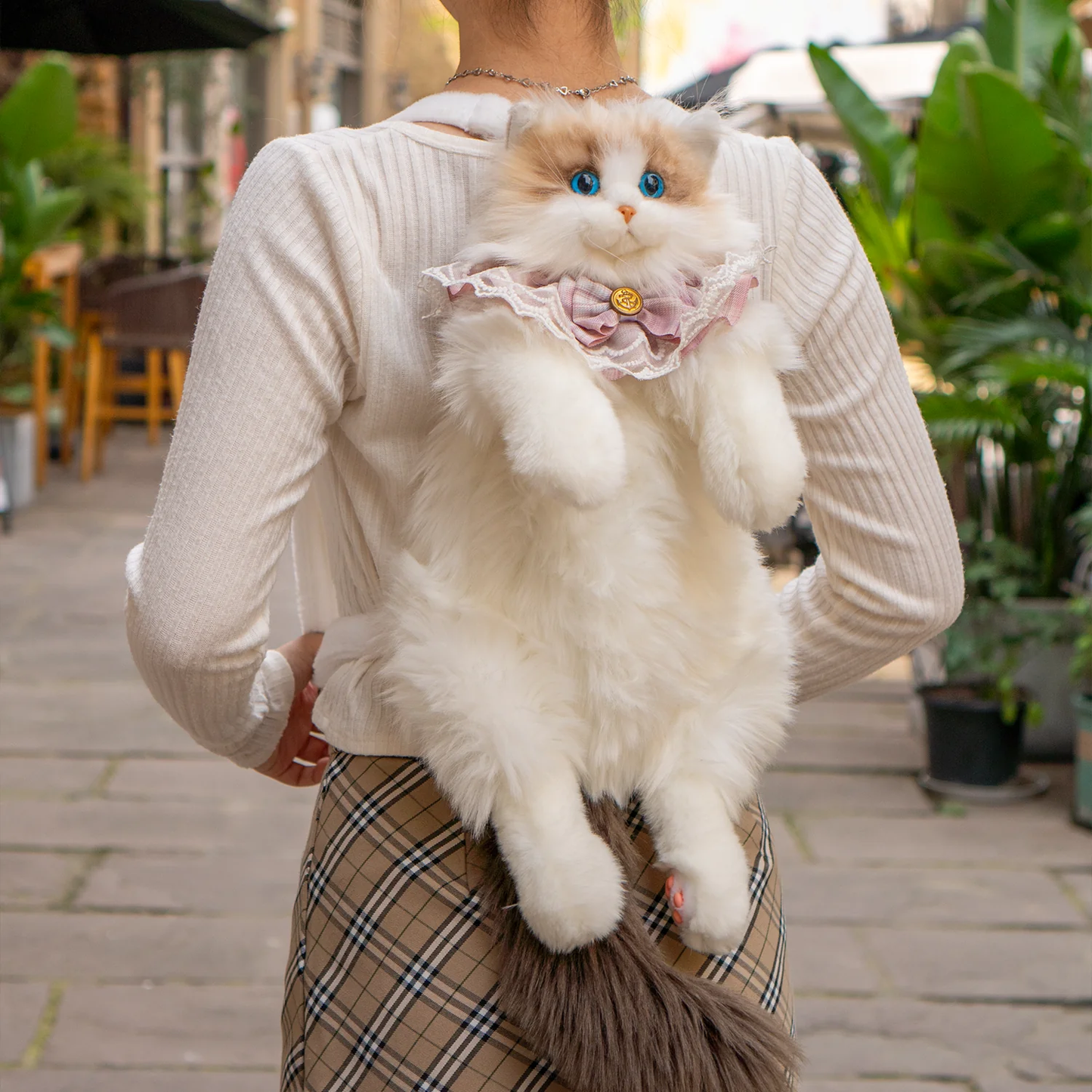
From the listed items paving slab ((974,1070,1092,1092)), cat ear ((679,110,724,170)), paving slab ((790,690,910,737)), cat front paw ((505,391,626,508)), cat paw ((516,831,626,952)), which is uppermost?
cat ear ((679,110,724,170))

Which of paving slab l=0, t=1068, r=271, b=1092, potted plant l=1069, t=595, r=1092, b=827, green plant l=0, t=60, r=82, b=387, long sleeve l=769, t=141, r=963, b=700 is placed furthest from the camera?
green plant l=0, t=60, r=82, b=387

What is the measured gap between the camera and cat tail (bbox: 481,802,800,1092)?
0.91 meters

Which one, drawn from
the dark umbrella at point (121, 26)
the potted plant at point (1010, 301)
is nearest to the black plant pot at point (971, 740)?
the potted plant at point (1010, 301)

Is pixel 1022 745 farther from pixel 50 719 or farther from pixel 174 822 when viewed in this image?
pixel 50 719

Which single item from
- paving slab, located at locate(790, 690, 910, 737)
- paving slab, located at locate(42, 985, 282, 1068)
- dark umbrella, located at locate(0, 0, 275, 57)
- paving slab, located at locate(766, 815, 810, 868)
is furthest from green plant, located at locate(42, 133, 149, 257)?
paving slab, located at locate(42, 985, 282, 1068)

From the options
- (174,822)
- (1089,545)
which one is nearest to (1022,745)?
(1089,545)

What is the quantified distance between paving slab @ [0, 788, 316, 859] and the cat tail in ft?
8.96

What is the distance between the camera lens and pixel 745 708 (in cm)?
98

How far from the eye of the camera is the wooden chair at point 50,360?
7441 mm

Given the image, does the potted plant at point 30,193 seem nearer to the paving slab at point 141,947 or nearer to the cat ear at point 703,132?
the paving slab at point 141,947

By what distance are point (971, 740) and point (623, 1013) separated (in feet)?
10.9

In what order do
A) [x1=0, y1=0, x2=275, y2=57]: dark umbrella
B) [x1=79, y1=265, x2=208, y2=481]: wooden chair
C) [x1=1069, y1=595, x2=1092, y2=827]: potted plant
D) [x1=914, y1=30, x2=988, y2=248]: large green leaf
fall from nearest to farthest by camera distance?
[x1=1069, y1=595, x2=1092, y2=827]: potted plant
[x1=914, y1=30, x2=988, y2=248]: large green leaf
[x1=0, y1=0, x2=275, y2=57]: dark umbrella
[x1=79, y1=265, x2=208, y2=481]: wooden chair

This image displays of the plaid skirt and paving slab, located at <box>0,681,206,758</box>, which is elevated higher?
the plaid skirt

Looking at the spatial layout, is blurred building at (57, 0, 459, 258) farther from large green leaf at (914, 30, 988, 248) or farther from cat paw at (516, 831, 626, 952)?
cat paw at (516, 831, 626, 952)
